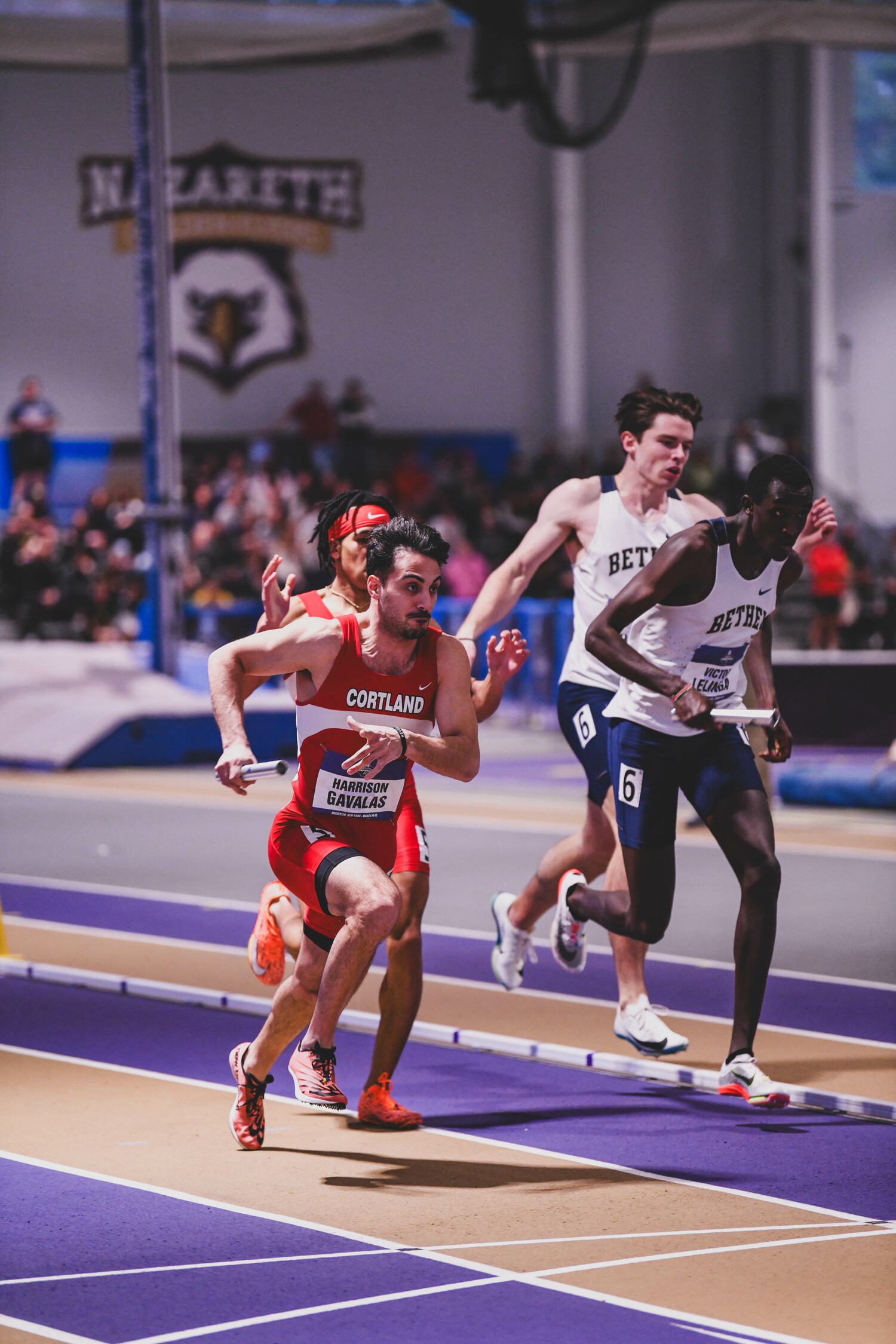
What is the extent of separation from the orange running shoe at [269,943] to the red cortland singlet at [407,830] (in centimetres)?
46

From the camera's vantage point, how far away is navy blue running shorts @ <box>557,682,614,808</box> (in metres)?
6.97

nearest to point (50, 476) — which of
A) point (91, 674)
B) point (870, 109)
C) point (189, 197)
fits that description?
point (189, 197)

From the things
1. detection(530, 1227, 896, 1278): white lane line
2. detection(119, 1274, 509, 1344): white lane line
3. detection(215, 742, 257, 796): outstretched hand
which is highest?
detection(215, 742, 257, 796): outstretched hand

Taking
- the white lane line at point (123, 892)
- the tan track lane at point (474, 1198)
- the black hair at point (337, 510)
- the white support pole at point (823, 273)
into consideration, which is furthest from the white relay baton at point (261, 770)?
the white support pole at point (823, 273)

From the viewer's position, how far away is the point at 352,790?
18.7 ft

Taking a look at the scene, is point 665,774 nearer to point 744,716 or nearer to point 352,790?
point 744,716

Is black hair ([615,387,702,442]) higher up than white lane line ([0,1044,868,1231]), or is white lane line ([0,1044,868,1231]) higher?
black hair ([615,387,702,442])

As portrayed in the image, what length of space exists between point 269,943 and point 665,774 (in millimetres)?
1405

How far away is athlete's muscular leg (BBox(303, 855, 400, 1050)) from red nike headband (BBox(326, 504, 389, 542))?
4.20ft

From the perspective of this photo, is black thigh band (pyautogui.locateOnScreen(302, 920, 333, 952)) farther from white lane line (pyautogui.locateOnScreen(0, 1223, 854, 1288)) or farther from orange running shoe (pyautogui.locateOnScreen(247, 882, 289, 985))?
white lane line (pyautogui.locateOnScreen(0, 1223, 854, 1288))

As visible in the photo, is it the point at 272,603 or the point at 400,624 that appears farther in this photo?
the point at 272,603

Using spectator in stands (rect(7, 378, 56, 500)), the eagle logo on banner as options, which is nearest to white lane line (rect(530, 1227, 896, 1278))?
spectator in stands (rect(7, 378, 56, 500))

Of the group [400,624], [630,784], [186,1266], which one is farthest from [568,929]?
[186,1266]

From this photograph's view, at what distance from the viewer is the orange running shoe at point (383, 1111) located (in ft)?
19.3
